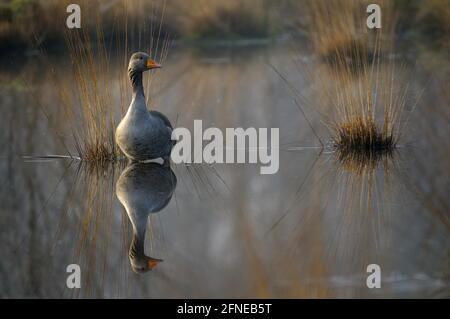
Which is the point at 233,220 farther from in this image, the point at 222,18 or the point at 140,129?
the point at 222,18

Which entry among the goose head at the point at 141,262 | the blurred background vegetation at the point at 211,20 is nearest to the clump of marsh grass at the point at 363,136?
the goose head at the point at 141,262

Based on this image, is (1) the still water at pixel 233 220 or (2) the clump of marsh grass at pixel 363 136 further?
(2) the clump of marsh grass at pixel 363 136

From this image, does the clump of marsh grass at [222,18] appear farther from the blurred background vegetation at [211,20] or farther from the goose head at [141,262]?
the goose head at [141,262]

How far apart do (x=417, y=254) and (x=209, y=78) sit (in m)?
7.86

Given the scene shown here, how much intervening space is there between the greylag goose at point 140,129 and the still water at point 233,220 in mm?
198

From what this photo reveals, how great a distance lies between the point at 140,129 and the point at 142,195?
865 millimetres

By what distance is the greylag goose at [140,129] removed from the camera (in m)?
7.80

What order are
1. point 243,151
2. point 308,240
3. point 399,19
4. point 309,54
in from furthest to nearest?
point 399,19
point 309,54
point 243,151
point 308,240

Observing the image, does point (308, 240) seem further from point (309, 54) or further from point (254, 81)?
Result: point (309, 54)

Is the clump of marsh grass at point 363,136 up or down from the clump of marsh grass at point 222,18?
down

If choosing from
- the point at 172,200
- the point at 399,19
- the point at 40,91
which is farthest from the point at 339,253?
the point at 399,19

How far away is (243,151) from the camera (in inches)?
349

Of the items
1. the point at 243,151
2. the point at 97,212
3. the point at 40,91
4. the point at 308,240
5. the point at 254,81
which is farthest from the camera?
the point at 254,81

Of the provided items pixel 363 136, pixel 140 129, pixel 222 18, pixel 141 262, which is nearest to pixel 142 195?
pixel 140 129
